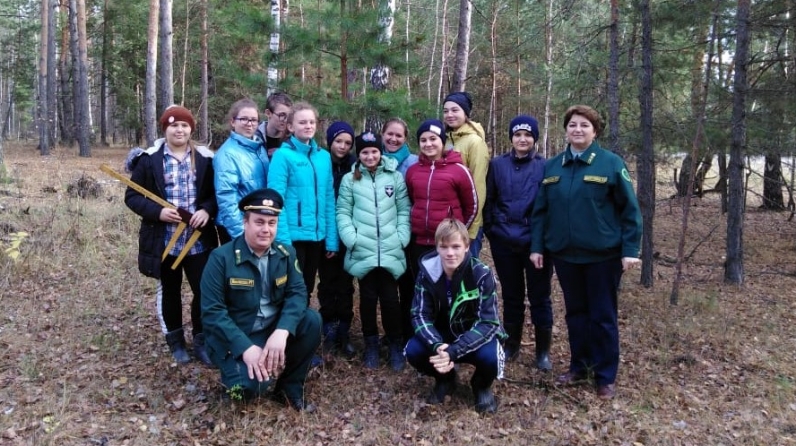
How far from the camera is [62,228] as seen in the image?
7.73 meters

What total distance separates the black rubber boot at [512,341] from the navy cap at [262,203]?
7.86 feet

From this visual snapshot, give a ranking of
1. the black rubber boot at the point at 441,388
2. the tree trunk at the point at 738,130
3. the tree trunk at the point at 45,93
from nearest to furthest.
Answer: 1. the black rubber boot at the point at 441,388
2. the tree trunk at the point at 738,130
3. the tree trunk at the point at 45,93

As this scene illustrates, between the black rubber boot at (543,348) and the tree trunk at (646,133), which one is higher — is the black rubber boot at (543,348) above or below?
below

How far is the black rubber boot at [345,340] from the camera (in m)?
4.84

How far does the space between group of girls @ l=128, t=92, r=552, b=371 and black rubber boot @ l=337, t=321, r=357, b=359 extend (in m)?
0.17

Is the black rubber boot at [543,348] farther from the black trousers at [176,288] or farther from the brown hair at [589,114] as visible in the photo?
the black trousers at [176,288]

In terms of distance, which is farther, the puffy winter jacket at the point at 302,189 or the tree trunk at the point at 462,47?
the tree trunk at the point at 462,47

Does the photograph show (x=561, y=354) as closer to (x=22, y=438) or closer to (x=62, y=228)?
(x=22, y=438)

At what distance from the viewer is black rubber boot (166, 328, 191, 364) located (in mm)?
4562

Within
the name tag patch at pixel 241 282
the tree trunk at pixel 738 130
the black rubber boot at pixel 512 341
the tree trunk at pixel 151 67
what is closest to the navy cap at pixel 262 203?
the name tag patch at pixel 241 282

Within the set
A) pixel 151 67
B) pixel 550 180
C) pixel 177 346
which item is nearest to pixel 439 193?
pixel 550 180

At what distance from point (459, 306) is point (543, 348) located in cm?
126

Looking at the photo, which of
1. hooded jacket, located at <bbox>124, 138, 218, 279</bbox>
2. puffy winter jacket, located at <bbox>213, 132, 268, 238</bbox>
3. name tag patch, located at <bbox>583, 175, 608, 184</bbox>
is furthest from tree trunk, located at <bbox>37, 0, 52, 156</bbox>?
name tag patch, located at <bbox>583, 175, 608, 184</bbox>

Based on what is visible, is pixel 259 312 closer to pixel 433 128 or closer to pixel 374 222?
pixel 374 222
